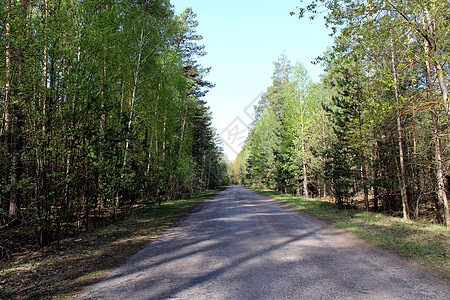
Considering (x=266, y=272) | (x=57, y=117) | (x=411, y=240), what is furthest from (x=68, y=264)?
(x=411, y=240)

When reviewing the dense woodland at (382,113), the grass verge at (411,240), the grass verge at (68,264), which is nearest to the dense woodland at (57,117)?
the grass verge at (68,264)

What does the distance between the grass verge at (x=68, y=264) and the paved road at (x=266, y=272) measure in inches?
16.2

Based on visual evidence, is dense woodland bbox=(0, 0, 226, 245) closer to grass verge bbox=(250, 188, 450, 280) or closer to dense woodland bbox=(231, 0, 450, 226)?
dense woodland bbox=(231, 0, 450, 226)

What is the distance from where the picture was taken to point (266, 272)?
4188mm

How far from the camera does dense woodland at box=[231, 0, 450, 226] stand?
7059 millimetres

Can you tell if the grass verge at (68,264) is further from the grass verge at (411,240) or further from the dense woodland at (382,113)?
the dense woodland at (382,113)

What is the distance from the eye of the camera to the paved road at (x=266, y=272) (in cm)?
343

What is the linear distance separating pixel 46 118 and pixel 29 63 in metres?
1.34

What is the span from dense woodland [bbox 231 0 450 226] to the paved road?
4.39m

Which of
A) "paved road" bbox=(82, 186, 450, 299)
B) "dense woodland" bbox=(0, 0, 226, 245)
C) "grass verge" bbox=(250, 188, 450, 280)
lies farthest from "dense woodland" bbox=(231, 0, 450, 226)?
"dense woodland" bbox=(0, 0, 226, 245)

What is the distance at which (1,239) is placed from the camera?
6.42 meters

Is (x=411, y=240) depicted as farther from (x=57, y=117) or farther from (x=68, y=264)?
(x=57, y=117)

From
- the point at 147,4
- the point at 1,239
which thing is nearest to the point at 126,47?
the point at 147,4

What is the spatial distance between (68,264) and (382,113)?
9.06 metres
